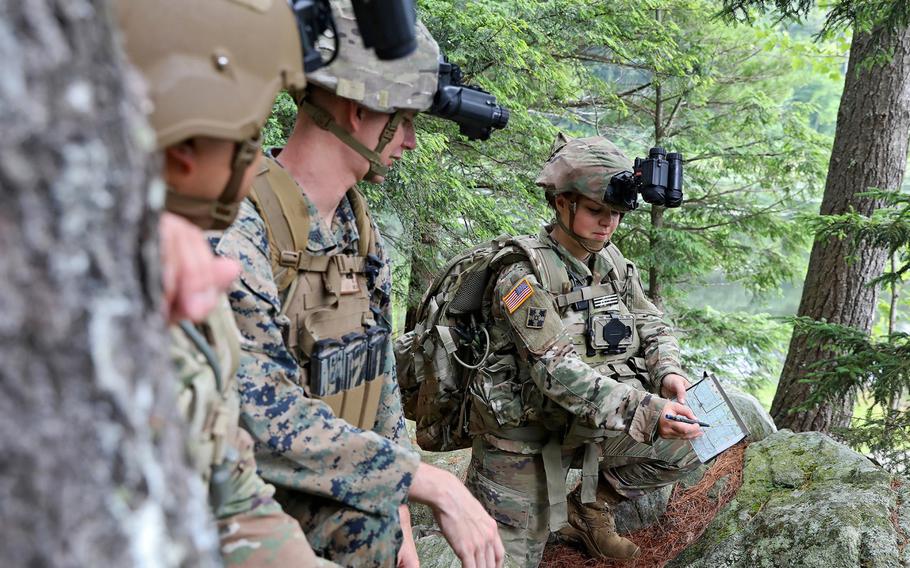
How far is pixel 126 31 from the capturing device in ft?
4.42

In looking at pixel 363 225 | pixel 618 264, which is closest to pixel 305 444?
pixel 363 225

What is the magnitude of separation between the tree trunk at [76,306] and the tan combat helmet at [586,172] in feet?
12.9

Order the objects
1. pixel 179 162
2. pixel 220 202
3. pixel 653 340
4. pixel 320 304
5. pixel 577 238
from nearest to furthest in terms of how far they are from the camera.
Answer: pixel 179 162, pixel 220 202, pixel 320 304, pixel 577 238, pixel 653 340

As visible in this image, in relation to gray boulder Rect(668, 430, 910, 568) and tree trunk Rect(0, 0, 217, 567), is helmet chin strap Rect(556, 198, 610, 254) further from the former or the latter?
tree trunk Rect(0, 0, 217, 567)

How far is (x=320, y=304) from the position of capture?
8.60 ft

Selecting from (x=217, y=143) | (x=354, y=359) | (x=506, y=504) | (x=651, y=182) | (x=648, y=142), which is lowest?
(x=506, y=504)

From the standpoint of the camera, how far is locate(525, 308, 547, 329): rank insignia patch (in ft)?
14.3

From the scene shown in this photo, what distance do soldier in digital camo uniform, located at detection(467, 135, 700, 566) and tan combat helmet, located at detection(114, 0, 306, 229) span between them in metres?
2.97

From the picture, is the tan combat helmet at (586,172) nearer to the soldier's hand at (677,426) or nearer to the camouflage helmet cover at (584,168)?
the camouflage helmet cover at (584,168)

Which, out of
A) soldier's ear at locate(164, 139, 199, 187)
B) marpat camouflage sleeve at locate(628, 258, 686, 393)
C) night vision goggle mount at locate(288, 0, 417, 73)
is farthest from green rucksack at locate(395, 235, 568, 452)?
soldier's ear at locate(164, 139, 199, 187)

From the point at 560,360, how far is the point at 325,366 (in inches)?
81.2

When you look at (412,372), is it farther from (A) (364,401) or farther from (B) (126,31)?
(B) (126,31)

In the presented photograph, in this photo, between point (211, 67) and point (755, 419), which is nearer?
point (211, 67)

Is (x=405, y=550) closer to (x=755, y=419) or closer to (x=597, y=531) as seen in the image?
(x=597, y=531)
